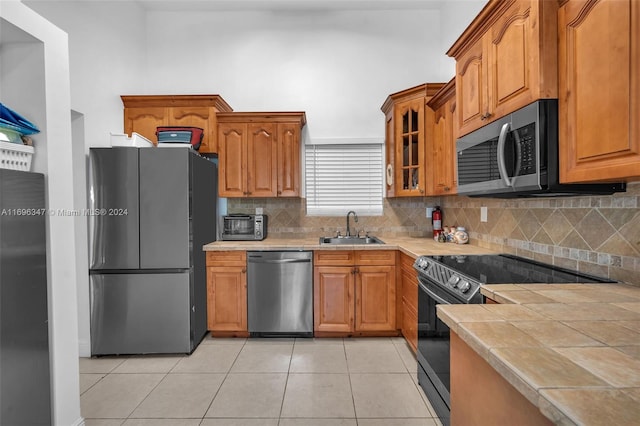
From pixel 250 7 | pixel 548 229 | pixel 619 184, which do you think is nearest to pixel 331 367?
pixel 548 229

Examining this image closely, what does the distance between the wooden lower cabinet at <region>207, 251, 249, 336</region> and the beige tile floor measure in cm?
18

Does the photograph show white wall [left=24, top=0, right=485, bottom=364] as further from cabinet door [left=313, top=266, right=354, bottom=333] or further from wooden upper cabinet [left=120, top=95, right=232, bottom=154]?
cabinet door [left=313, top=266, right=354, bottom=333]

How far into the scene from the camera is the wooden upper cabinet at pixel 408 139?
3.16 m

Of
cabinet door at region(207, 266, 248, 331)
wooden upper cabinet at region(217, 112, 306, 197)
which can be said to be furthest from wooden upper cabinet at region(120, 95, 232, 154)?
cabinet door at region(207, 266, 248, 331)

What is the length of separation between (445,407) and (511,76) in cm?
180

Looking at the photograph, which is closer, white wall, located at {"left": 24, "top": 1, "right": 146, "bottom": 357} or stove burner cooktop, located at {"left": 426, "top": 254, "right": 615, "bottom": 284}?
stove burner cooktop, located at {"left": 426, "top": 254, "right": 615, "bottom": 284}

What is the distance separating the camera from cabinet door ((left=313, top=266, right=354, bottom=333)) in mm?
3193

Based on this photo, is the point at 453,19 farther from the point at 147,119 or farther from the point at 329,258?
the point at 147,119

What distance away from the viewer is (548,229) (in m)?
2.08

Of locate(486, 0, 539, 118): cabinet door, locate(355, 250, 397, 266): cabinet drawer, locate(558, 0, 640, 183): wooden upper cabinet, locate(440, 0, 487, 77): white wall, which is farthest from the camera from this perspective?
locate(355, 250, 397, 266): cabinet drawer

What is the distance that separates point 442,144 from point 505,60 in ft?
4.22

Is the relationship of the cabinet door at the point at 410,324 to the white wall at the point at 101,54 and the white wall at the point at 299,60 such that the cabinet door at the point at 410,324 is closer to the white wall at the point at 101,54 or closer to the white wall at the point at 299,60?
the white wall at the point at 299,60

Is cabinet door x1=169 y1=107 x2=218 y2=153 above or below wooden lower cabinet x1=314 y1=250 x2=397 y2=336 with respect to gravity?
above

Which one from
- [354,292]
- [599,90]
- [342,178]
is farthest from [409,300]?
[599,90]
